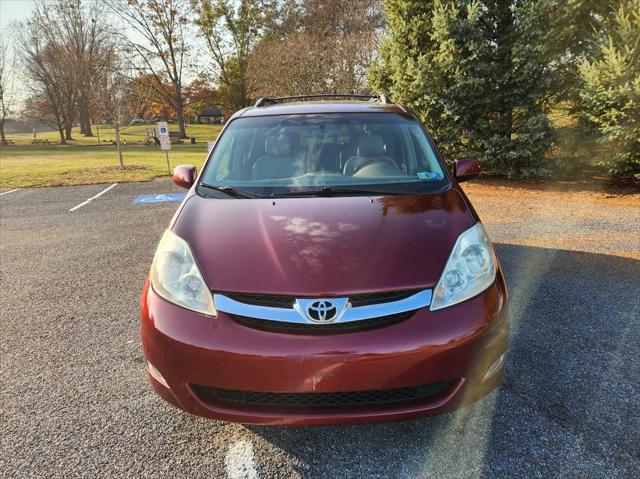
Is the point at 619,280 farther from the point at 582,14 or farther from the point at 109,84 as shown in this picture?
the point at 109,84

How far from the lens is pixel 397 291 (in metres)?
1.92

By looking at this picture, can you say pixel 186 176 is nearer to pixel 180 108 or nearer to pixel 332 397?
pixel 332 397

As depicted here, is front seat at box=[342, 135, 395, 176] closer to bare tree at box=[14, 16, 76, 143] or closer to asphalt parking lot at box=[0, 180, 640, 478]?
asphalt parking lot at box=[0, 180, 640, 478]

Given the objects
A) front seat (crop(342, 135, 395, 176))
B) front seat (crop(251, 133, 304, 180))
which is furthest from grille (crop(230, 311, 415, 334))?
front seat (crop(342, 135, 395, 176))

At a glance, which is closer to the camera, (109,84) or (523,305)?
(523,305)

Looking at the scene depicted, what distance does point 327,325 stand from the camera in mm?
1836

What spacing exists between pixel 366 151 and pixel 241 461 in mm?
2221

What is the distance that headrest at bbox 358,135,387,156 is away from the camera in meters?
3.32

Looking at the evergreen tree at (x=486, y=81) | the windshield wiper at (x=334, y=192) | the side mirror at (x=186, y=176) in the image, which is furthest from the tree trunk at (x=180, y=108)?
the windshield wiper at (x=334, y=192)

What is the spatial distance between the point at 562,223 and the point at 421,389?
554 cm

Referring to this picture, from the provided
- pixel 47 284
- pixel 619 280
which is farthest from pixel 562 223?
Answer: pixel 47 284

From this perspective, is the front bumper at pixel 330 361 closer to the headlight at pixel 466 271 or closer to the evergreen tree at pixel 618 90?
the headlight at pixel 466 271

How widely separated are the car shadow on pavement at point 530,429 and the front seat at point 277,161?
163cm

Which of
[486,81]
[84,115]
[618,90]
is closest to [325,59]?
[486,81]
